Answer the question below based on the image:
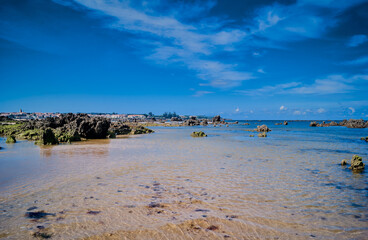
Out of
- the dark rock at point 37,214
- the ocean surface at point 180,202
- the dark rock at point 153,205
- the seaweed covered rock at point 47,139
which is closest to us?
Answer: the ocean surface at point 180,202

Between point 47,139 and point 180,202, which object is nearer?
point 180,202

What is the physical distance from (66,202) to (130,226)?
2.33 meters

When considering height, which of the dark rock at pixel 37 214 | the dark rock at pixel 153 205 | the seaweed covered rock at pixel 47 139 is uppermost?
the seaweed covered rock at pixel 47 139

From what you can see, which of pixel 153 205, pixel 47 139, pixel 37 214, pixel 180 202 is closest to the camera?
pixel 37 214

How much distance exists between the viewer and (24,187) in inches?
270

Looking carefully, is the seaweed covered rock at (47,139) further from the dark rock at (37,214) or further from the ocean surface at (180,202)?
the dark rock at (37,214)

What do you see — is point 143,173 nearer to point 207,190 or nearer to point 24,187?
point 207,190

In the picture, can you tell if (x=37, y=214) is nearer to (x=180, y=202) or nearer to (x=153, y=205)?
(x=153, y=205)

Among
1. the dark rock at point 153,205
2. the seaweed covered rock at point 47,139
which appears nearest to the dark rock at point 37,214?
the dark rock at point 153,205

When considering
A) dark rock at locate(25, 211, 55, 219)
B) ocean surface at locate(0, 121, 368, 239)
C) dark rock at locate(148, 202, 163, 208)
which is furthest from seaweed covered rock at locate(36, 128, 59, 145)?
dark rock at locate(148, 202, 163, 208)

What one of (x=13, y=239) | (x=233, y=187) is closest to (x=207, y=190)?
(x=233, y=187)

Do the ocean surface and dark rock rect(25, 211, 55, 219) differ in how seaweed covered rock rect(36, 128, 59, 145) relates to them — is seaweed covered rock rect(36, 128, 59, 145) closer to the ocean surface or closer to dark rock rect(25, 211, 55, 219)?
the ocean surface

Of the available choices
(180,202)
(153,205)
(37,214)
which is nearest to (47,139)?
(37,214)

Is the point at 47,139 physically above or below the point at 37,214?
above
